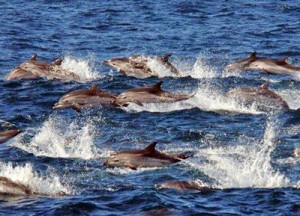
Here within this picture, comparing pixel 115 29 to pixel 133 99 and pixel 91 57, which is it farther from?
pixel 133 99

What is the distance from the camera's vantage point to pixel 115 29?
50656 millimetres

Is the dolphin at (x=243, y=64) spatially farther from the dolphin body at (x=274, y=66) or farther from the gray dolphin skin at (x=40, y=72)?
the gray dolphin skin at (x=40, y=72)

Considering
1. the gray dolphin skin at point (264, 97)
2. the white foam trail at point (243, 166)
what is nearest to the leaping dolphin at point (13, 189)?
the white foam trail at point (243, 166)

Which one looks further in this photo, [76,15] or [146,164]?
[76,15]

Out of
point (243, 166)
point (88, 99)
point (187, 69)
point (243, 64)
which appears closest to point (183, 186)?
point (243, 166)

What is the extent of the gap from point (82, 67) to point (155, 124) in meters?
10.1

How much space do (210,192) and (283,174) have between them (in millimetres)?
2479

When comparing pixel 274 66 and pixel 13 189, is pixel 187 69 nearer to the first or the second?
pixel 274 66

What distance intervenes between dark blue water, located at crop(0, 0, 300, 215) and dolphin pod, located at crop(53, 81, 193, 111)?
79 centimetres

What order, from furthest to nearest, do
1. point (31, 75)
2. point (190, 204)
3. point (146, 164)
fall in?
point (31, 75), point (146, 164), point (190, 204)


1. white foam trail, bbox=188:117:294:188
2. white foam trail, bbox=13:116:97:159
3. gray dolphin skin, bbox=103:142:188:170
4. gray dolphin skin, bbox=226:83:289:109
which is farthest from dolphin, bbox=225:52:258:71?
gray dolphin skin, bbox=103:142:188:170

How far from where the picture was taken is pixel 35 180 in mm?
23609

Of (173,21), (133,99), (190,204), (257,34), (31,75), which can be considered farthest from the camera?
(173,21)

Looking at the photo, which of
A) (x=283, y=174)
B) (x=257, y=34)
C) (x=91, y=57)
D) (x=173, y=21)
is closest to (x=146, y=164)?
(x=283, y=174)
